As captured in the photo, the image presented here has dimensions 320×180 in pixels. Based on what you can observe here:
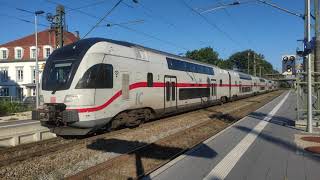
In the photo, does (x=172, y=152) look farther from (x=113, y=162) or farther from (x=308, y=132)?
(x=308, y=132)

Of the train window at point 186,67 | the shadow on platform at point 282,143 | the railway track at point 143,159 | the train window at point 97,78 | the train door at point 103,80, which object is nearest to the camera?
the railway track at point 143,159

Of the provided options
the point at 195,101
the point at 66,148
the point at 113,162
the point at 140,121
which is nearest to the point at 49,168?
the point at 113,162

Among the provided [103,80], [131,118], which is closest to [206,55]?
[131,118]

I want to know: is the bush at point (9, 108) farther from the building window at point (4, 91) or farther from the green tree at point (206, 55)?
the green tree at point (206, 55)

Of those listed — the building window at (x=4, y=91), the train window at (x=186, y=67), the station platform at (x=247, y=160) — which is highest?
the train window at (x=186, y=67)

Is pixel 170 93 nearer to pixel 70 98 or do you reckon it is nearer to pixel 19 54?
pixel 70 98

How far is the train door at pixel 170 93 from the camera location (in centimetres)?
1750

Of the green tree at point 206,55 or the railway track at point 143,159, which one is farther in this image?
the green tree at point 206,55

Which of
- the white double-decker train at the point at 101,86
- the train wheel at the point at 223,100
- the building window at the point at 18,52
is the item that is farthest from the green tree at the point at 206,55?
the white double-decker train at the point at 101,86

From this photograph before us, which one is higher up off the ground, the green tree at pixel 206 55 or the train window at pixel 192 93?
the green tree at pixel 206 55

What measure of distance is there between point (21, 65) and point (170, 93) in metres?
48.4

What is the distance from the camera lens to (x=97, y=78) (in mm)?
12141

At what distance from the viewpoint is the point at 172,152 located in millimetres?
10562

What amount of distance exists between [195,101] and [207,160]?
44.6ft
